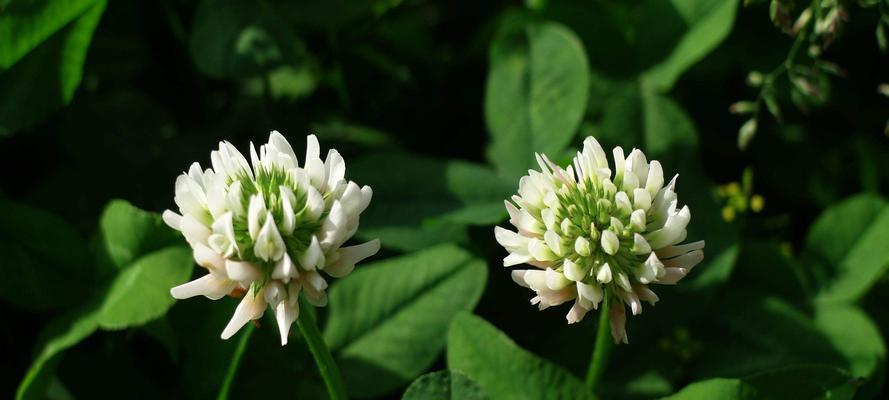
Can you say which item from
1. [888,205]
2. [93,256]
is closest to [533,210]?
[93,256]

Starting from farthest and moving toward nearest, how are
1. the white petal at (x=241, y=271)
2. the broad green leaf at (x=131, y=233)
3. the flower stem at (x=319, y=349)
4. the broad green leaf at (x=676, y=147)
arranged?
the broad green leaf at (x=676, y=147)
the broad green leaf at (x=131, y=233)
the flower stem at (x=319, y=349)
the white petal at (x=241, y=271)

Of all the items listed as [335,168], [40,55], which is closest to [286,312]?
[335,168]

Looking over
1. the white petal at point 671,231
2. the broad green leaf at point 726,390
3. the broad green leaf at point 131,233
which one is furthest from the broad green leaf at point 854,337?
the broad green leaf at point 131,233

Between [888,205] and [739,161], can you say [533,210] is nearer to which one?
[888,205]

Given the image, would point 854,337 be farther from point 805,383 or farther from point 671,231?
point 671,231

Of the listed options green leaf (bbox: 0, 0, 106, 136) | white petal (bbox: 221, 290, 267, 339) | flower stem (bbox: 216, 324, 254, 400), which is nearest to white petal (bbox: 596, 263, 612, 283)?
white petal (bbox: 221, 290, 267, 339)

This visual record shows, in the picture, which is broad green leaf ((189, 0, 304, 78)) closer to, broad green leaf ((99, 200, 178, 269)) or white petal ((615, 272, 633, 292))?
broad green leaf ((99, 200, 178, 269))

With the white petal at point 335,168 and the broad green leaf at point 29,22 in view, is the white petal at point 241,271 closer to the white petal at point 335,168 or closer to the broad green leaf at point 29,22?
the white petal at point 335,168
